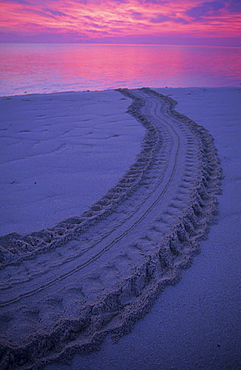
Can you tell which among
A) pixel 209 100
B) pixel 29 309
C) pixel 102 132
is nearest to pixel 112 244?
pixel 29 309

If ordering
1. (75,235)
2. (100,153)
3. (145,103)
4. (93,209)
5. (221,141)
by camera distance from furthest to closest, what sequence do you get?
A: 1. (145,103)
2. (221,141)
3. (100,153)
4. (93,209)
5. (75,235)

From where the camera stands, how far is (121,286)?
1.64m

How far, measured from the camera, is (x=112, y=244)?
2049 millimetres

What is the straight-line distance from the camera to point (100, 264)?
6.06 ft

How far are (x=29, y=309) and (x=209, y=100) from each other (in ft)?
26.1

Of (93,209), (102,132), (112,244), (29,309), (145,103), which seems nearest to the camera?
(29,309)

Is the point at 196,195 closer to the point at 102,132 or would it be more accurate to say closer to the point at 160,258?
the point at 160,258

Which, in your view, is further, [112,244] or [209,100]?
[209,100]

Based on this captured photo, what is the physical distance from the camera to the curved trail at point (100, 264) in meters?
1.38

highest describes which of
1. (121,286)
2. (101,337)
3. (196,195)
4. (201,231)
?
(196,195)

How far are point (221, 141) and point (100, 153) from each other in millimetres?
2231

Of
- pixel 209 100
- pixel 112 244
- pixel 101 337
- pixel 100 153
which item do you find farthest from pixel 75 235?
pixel 209 100

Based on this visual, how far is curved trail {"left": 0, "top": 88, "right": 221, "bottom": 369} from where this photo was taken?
4.54ft

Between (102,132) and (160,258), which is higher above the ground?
(102,132)
